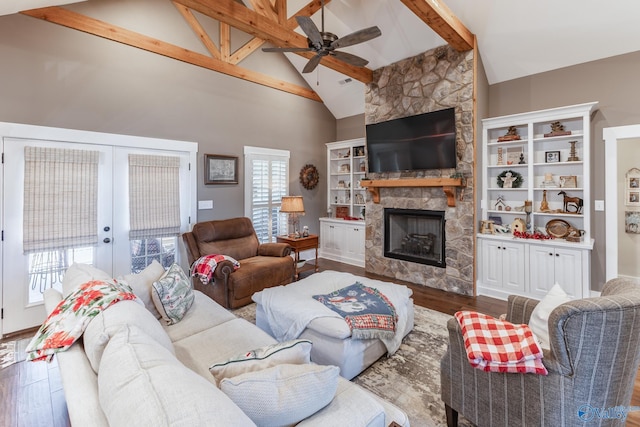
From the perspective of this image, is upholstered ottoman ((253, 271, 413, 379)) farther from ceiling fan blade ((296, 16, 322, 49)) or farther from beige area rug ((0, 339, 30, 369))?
ceiling fan blade ((296, 16, 322, 49))

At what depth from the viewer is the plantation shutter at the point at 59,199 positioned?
327cm

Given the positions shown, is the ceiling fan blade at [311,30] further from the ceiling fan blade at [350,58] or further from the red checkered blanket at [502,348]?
the red checkered blanket at [502,348]

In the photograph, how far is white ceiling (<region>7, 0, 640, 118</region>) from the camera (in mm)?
3475

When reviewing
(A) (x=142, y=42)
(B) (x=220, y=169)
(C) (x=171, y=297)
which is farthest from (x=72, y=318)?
(A) (x=142, y=42)

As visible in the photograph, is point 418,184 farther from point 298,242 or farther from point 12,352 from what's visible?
point 12,352

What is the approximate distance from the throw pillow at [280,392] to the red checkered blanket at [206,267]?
2.74m

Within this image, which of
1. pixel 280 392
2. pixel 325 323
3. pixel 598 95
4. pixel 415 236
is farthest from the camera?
pixel 415 236

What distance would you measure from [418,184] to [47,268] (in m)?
4.91

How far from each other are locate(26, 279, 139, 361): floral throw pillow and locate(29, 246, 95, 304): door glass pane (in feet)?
7.64

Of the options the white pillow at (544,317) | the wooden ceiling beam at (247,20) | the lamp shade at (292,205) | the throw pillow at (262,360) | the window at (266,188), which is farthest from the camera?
the window at (266,188)

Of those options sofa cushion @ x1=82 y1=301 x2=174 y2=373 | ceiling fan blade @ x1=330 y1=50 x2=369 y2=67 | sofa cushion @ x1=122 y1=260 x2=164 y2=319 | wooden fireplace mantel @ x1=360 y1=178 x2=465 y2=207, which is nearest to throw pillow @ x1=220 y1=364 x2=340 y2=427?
sofa cushion @ x1=82 y1=301 x2=174 y2=373

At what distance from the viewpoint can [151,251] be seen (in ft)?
14.0

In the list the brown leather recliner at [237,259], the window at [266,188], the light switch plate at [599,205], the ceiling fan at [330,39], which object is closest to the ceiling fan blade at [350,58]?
the ceiling fan at [330,39]

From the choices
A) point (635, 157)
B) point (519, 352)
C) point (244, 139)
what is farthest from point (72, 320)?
point (635, 157)
